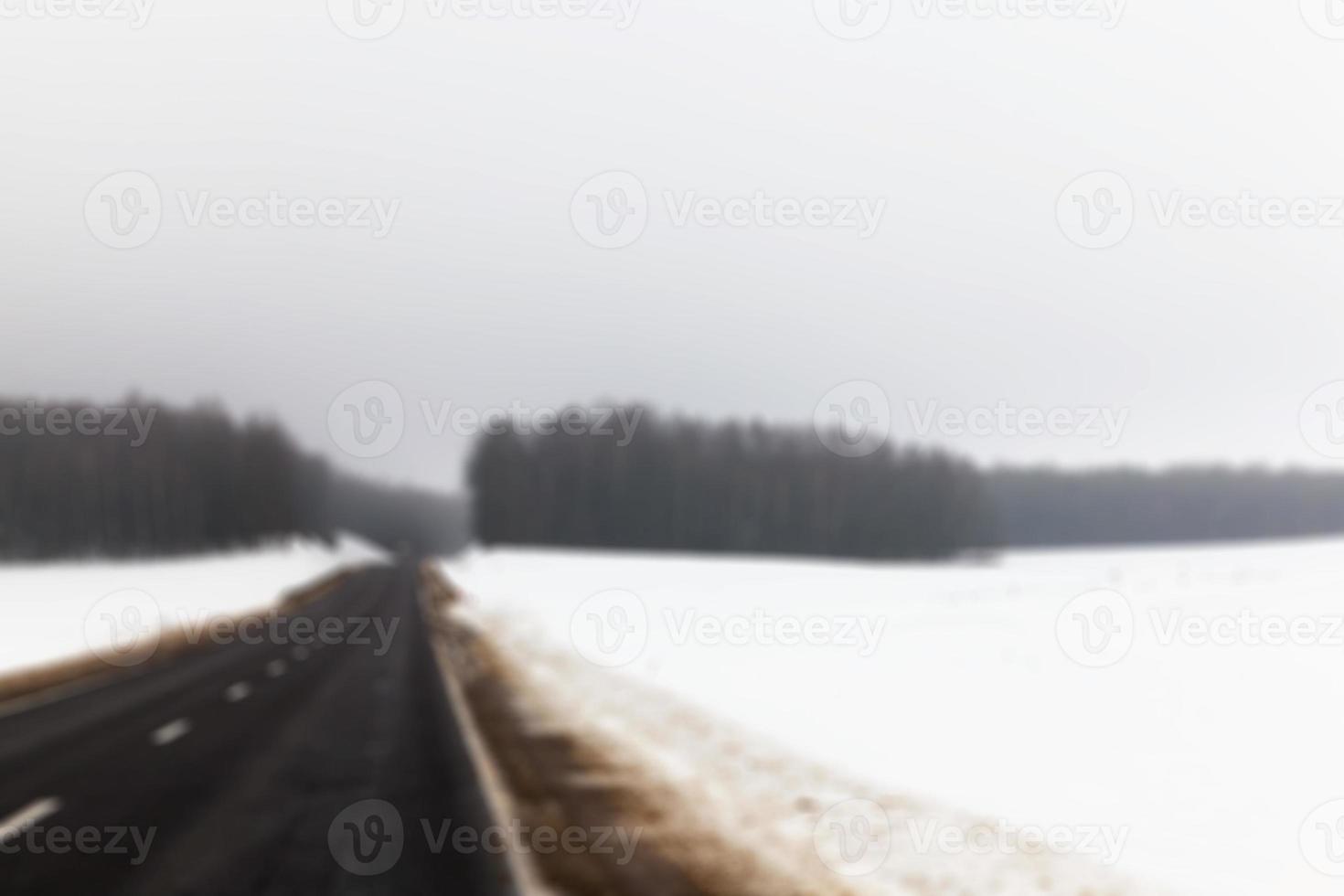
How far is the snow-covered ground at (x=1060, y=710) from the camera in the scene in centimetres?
666

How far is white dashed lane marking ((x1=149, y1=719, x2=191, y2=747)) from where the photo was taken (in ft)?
38.2

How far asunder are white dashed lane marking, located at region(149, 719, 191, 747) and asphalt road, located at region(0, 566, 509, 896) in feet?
0.07

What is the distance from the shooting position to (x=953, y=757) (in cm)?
951

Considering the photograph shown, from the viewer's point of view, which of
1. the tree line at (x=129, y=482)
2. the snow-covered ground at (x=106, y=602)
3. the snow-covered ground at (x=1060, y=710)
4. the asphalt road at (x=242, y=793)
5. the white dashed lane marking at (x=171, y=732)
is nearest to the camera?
the asphalt road at (x=242, y=793)

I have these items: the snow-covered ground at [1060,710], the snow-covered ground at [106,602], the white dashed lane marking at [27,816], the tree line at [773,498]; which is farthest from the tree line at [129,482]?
the white dashed lane marking at [27,816]

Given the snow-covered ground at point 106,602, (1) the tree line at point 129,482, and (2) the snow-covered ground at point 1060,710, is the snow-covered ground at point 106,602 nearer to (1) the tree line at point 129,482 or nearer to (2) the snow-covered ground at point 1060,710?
(2) the snow-covered ground at point 1060,710

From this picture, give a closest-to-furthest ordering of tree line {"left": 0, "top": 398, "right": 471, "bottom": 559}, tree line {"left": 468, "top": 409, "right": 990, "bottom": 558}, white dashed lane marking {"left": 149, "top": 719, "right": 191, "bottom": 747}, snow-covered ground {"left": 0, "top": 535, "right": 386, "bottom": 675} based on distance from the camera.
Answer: white dashed lane marking {"left": 149, "top": 719, "right": 191, "bottom": 747} < snow-covered ground {"left": 0, "top": 535, "right": 386, "bottom": 675} < tree line {"left": 0, "top": 398, "right": 471, "bottom": 559} < tree line {"left": 468, "top": 409, "right": 990, "bottom": 558}

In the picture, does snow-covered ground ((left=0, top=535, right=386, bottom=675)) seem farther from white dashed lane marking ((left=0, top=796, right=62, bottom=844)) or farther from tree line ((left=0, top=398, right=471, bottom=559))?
tree line ((left=0, top=398, right=471, bottom=559))

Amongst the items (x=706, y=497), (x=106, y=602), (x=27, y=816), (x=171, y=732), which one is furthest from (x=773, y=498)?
(x=27, y=816)

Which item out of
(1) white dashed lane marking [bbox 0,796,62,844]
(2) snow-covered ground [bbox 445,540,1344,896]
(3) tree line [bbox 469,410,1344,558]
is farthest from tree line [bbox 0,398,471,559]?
(1) white dashed lane marking [bbox 0,796,62,844]

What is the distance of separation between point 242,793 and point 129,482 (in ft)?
326

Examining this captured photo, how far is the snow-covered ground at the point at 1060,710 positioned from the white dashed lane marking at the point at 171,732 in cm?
484

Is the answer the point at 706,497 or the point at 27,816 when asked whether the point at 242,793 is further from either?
the point at 706,497

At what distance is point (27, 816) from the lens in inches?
312
